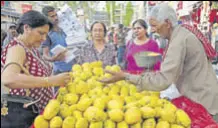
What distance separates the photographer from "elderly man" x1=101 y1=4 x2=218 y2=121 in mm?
1941

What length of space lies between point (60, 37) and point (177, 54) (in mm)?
2521

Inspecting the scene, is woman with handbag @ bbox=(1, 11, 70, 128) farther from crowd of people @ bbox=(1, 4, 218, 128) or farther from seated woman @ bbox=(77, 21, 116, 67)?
seated woman @ bbox=(77, 21, 116, 67)

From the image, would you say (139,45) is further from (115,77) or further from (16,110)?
(16,110)

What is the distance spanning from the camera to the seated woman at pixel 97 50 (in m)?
3.80

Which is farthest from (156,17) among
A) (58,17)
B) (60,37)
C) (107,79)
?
(60,37)

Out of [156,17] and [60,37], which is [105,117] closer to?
[156,17]

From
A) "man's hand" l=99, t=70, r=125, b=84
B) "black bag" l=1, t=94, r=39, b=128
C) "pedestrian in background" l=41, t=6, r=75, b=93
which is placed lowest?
"black bag" l=1, t=94, r=39, b=128

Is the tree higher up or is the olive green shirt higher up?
the tree

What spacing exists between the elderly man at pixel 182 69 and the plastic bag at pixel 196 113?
5 cm

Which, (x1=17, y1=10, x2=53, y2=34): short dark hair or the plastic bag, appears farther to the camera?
(x1=17, y1=10, x2=53, y2=34): short dark hair

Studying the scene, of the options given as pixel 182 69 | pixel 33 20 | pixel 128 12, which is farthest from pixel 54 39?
pixel 128 12

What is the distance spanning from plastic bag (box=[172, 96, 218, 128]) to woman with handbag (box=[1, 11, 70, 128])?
0.80 metres

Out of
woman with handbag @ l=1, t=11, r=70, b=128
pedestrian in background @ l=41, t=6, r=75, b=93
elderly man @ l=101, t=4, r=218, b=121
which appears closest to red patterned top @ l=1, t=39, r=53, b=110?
woman with handbag @ l=1, t=11, r=70, b=128

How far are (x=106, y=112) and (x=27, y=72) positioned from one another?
62 cm
